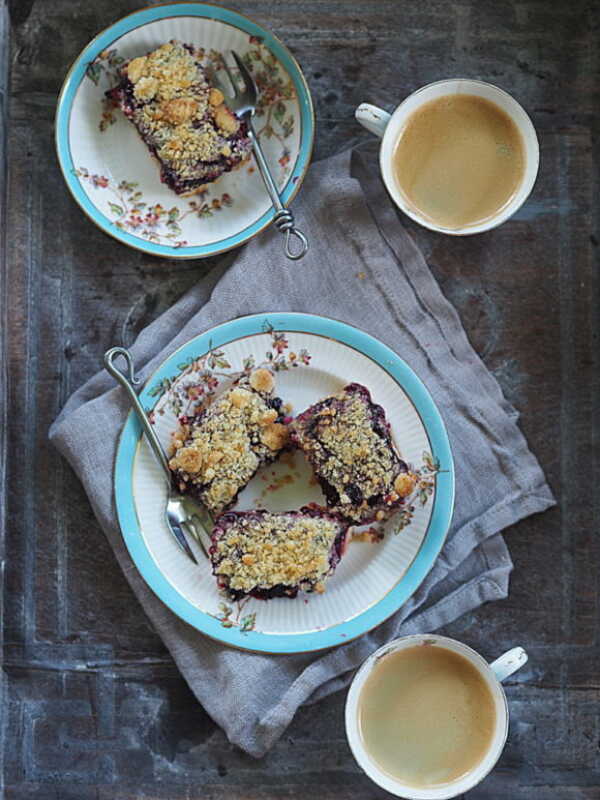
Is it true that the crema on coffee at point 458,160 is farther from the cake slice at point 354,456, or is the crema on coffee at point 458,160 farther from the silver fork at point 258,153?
the cake slice at point 354,456

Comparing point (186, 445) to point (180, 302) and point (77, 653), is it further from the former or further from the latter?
point (77, 653)

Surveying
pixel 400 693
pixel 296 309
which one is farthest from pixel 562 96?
pixel 400 693

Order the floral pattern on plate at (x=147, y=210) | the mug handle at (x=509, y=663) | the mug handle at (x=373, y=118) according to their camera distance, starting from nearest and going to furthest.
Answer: the mug handle at (x=509, y=663), the mug handle at (x=373, y=118), the floral pattern on plate at (x=147, y=210)

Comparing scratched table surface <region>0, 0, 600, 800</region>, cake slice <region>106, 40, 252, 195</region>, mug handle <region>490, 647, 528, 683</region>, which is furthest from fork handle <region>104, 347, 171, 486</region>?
mug handle <region>490, 647, 528, 683</region>

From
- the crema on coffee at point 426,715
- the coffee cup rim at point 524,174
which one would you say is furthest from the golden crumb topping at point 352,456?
the coffee cup rim at point 524,174

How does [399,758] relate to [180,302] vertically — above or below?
below

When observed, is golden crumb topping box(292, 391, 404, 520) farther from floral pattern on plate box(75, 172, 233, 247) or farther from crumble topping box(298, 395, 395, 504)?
floral pattern on plate box(75, 172, 233, 247)

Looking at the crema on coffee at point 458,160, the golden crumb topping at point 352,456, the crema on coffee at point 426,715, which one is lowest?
the crema on coffee at point 426,715

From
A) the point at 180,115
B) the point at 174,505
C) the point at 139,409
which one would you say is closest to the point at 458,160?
the point at 180,115
